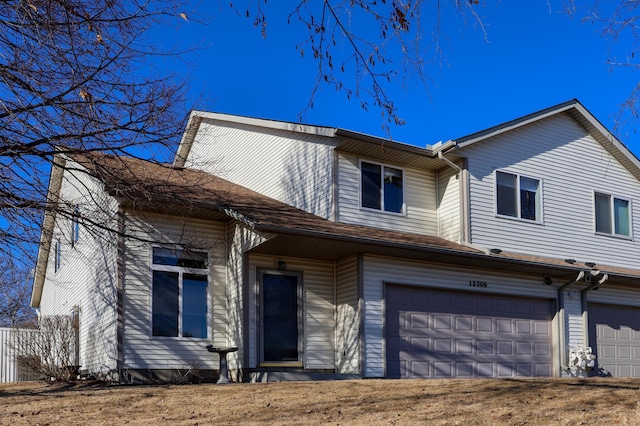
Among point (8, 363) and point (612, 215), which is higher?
point (612, 215)

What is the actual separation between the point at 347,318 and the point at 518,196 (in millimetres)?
5567

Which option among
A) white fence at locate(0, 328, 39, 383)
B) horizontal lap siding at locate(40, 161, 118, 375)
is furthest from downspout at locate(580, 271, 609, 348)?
white fence at locate(0, 328, 39, 383)

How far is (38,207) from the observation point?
9516 mm

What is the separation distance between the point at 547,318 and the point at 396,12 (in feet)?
44.5

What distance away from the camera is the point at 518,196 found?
701 inches

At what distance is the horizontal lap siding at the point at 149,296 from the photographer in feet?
45.5

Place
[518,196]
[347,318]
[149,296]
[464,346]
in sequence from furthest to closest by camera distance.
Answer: [518,196], [464,346], [347,318], [149,296]

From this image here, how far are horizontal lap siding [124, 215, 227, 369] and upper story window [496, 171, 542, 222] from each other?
6904 mm

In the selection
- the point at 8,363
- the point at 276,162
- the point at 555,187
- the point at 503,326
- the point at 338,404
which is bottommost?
the point at 8,363

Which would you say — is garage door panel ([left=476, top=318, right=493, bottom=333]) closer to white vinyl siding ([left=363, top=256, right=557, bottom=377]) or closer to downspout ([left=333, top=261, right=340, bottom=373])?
white vinyl siding ([left=363, top=256, right=557, bottom=377])

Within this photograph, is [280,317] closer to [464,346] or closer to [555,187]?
[464,346]

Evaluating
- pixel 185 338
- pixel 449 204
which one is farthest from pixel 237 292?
pixel 449 204

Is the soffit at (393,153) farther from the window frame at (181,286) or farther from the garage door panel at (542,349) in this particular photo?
the garage door panel at (542,349)

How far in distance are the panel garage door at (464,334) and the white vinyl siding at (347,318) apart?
716mm
